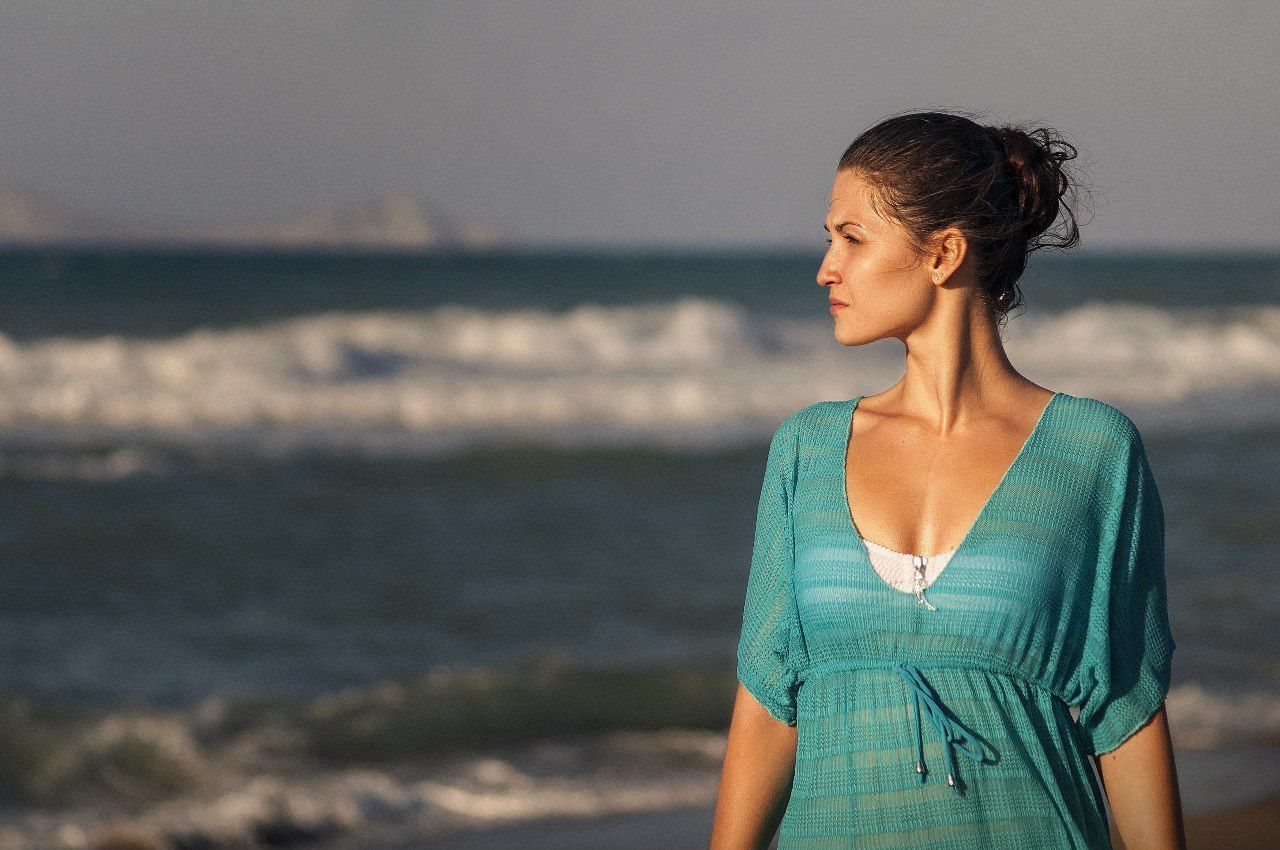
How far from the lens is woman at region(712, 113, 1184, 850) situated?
1688 millimetres

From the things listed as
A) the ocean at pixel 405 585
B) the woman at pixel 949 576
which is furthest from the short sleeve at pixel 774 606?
the ocean at pixel 405 585

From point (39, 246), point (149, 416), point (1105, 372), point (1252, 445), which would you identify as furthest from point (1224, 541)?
point (39, 246)

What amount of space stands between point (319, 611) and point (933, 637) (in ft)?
19.9

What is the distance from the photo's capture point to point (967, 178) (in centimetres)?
177

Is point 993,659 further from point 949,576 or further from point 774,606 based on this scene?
point 774,606

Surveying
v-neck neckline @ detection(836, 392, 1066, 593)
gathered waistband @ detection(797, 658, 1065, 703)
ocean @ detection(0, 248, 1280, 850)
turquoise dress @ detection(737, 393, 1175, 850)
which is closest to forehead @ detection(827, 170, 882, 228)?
v-neck neckline @ detection(836, 392, 1066, 593)

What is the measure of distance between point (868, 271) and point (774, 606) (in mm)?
459

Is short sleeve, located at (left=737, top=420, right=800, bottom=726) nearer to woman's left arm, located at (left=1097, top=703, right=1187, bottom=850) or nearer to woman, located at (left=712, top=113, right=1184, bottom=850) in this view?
woman, located at (left=712, top=113, right=1184, bottom=850)

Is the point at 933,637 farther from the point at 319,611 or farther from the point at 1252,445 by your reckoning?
the point at 1252,445

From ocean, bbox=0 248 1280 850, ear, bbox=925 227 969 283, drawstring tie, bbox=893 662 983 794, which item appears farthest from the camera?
ocean, bbox=0 248 1280 850

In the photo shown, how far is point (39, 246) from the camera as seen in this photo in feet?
213

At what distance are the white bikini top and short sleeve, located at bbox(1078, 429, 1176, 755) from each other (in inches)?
8.0

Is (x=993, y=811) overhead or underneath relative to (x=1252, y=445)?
underneath

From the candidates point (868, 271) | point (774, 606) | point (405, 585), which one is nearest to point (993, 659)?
point (774, 606)
